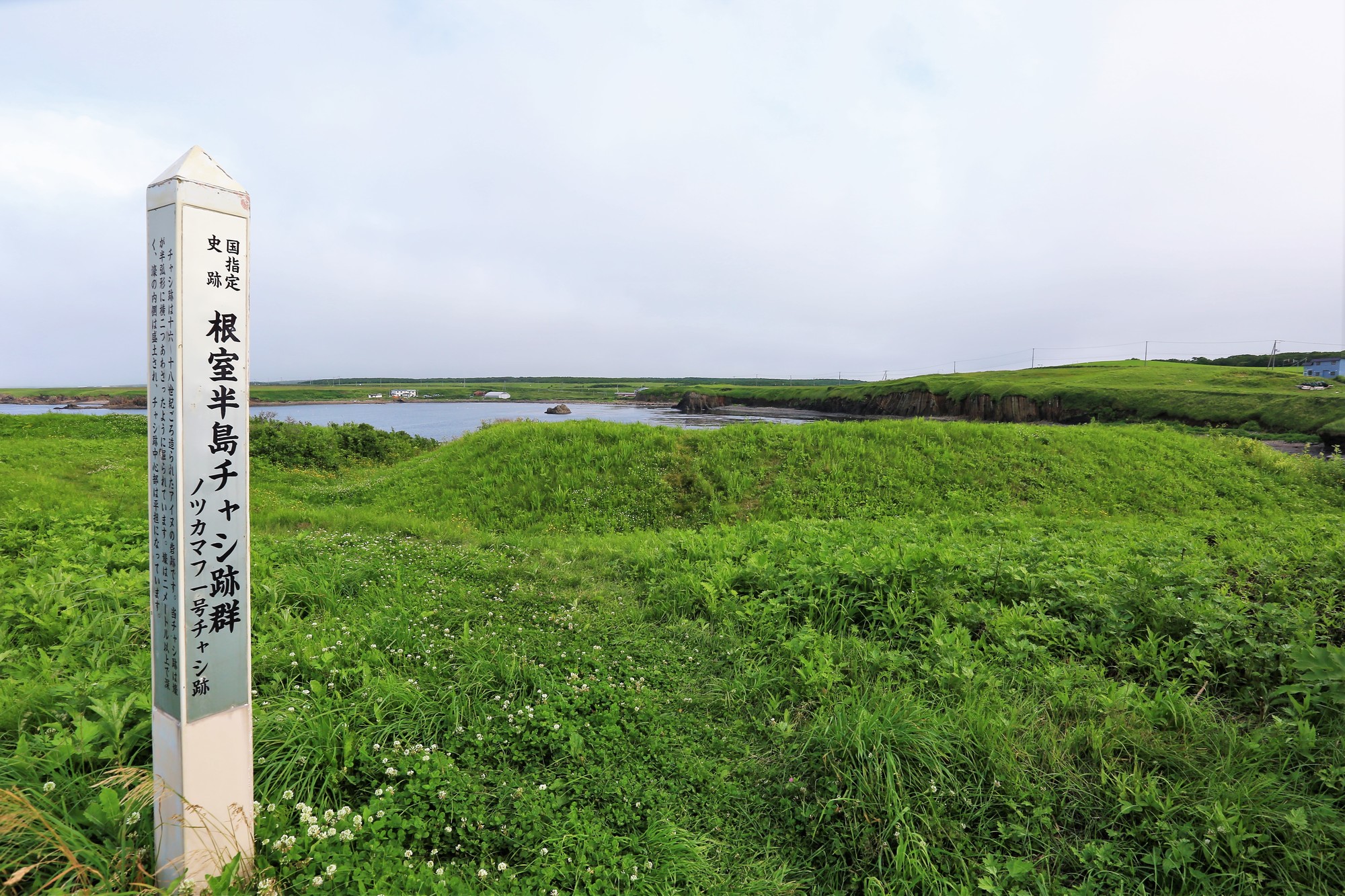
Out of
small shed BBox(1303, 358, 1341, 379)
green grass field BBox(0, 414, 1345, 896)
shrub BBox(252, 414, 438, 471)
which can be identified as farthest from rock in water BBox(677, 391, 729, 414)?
small shed BBox(1303, 358, 1341, 379)

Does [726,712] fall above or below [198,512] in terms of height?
below

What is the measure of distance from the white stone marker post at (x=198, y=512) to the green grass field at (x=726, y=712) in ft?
0.99

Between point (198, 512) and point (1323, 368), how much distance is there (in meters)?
91.0

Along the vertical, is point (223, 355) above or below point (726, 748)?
above

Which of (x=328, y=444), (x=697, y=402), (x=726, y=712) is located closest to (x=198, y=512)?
(x=726, y=712)

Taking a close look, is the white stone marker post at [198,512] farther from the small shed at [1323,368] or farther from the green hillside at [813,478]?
the small shed at [1323,368]

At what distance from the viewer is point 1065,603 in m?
5.71

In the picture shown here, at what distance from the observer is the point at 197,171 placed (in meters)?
2.53

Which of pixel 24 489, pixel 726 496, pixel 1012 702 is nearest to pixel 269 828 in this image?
pixel 1012 702

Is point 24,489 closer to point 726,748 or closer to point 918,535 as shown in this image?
point 726,748

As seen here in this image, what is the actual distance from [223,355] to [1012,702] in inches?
217

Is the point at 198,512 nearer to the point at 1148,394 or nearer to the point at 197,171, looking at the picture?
the point at 197,171

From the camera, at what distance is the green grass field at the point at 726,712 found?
Result: 3074 millimetres

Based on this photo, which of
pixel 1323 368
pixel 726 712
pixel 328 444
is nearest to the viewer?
pixel 726 712
